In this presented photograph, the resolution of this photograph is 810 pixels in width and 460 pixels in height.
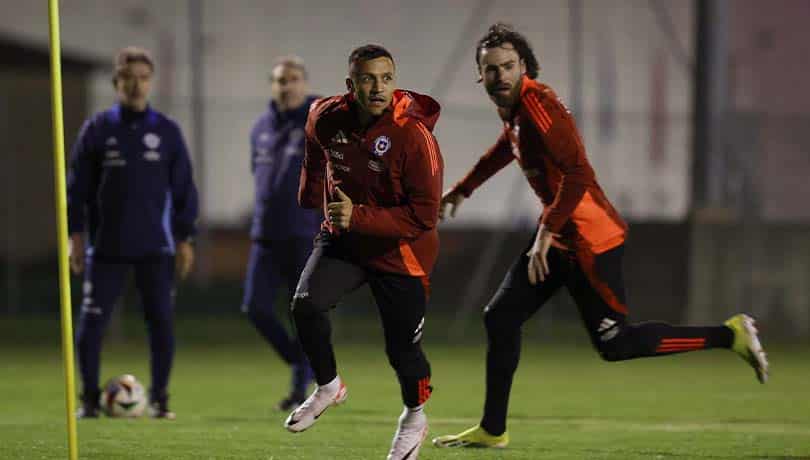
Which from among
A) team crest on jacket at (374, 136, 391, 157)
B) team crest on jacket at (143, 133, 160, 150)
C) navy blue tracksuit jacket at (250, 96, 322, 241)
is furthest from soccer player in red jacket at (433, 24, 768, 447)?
team crest on jacket at (143, 133, 160, 150)

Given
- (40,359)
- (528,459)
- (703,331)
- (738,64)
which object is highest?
A: (738,64)

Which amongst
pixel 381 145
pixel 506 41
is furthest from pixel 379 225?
pixel 506 41

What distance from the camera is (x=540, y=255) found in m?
7.88

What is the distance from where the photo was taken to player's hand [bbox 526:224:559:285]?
787cm

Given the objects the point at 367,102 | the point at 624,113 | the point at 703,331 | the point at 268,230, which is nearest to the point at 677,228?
the point at 624,113

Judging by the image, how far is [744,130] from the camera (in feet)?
61.0

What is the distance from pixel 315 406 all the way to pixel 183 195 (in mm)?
3307

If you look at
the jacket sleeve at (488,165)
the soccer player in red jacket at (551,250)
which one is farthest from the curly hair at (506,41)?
the jacket sleeve at (488,165)

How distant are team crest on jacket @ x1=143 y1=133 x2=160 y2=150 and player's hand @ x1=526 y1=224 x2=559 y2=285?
308 cm

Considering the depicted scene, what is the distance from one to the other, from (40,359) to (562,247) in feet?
26.6

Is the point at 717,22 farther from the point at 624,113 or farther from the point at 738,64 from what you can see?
the point at 624,113

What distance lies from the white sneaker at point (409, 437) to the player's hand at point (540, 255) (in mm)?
1036

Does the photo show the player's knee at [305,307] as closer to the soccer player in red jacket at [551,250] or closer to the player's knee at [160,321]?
the soccer player in red jacket at [551,250]

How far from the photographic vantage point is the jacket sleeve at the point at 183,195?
33.2 feet
